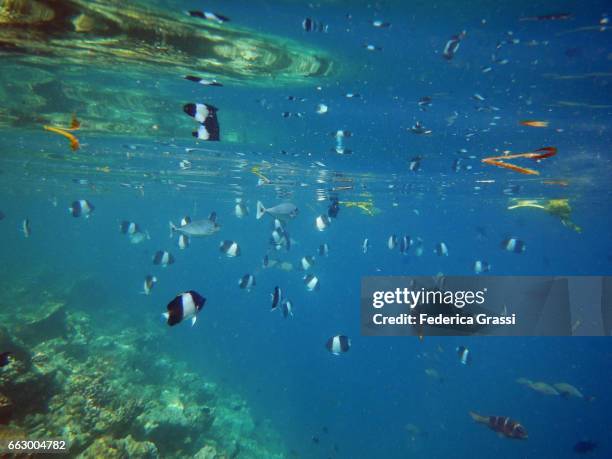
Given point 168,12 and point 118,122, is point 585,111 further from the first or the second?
point 118,122

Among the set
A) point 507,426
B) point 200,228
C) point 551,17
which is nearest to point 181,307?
point 200,228

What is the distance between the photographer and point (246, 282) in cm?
1052

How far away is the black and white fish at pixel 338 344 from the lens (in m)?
8.23

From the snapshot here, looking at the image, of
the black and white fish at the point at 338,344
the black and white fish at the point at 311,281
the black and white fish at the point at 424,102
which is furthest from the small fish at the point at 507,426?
the black and white fish at the point at 424,102

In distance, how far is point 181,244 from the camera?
37.3ft

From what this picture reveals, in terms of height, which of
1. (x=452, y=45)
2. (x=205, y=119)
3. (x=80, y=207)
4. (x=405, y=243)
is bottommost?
(x=405, y=243)

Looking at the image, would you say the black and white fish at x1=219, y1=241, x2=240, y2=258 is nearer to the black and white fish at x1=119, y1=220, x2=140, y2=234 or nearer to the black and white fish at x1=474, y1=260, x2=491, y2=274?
the black and white fish at x1=119, y1=220, x2=140, y2=234

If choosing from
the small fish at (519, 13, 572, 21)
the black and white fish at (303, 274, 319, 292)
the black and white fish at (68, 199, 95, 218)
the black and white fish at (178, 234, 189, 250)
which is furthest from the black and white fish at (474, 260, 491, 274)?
the black and white fish at (68, 199, 95, 218)

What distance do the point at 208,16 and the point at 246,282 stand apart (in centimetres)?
716

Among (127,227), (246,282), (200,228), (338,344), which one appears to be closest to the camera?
(338,344)

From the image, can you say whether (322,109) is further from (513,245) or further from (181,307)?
(181,307)

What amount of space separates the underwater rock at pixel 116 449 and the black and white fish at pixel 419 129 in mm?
15140

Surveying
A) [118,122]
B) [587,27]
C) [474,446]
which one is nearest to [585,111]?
[587,27]

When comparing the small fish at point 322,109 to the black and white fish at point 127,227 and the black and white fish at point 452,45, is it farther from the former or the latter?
the black and white fish at point 127,227
